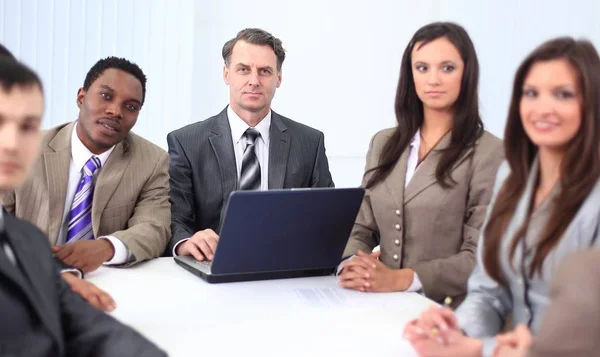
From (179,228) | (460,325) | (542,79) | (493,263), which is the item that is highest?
(542,79)

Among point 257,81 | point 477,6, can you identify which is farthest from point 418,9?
point 257,81

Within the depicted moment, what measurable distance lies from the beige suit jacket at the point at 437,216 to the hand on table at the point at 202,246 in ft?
1.51

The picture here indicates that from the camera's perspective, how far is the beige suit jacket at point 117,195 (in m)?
2.66

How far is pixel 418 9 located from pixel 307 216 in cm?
378

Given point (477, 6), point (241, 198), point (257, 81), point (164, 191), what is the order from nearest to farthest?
point (241, 198)
point (164, 191)
point (257, 81)
point (477, 6)

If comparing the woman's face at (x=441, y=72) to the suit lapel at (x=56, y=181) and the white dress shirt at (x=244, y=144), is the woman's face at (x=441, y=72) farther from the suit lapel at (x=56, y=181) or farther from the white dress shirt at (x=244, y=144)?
the suit lapel at (x=56, y=181)

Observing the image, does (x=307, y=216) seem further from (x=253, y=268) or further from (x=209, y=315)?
(x=209, y=315)

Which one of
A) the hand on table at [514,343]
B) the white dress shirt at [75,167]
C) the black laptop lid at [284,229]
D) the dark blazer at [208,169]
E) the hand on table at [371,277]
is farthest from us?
the dark blazer at [208,169]

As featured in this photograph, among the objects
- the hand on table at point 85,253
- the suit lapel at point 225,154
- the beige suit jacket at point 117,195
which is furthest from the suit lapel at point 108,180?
the suit lapel at point 225,154

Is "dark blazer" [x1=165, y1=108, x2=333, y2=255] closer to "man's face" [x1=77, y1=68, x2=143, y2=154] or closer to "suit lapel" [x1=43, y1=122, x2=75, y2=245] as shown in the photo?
"man's face" [x1=77, y1=68, x2=143, y2=154]

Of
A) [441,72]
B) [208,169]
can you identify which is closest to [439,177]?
[441,72]

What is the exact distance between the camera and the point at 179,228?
303 cm

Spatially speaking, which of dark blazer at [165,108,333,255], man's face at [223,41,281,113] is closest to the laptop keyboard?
dark blazer at [165,108,333,255]

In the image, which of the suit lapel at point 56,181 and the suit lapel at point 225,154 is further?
the suit lapel at point 225,154
